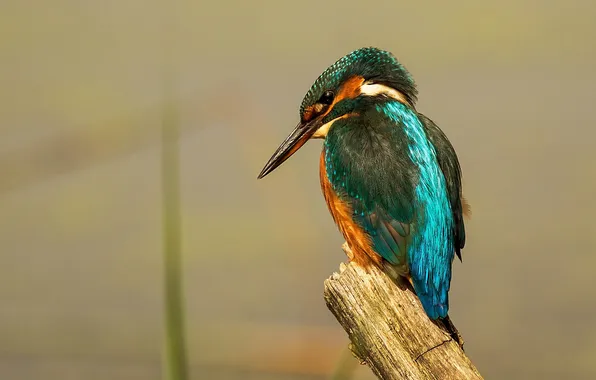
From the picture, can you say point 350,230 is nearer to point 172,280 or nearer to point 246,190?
point 172,280

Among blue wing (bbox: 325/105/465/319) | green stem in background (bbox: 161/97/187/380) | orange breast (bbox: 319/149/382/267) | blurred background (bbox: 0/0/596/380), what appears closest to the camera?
green stem in background (bbox: 161/97/187/380)

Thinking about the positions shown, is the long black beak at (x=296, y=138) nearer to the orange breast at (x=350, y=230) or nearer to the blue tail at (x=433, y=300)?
the orange breast at (x=350, y=230)

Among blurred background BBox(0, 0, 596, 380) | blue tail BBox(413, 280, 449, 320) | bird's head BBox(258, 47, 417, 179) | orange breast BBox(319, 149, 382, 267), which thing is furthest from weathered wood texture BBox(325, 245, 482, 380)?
blurred background BBox(0, 0, 596, 380)

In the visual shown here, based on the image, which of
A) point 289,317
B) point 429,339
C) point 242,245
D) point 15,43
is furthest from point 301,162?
point 429,339

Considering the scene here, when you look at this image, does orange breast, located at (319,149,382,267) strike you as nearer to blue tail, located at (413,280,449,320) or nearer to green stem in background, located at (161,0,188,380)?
blue tail, located at (413,280,449,320)

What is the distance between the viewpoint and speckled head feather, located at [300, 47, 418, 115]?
319cm

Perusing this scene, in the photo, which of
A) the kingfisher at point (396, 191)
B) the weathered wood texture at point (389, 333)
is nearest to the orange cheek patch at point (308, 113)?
the kingfisher at point (396, 191)

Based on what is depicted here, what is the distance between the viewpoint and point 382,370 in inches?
85.4

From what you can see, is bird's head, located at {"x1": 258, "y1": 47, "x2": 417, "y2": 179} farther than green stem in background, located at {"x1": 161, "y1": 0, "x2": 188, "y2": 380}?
Yes

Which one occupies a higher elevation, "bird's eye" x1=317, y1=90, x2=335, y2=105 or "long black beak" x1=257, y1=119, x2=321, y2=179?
"long black beak" x1=257, y1=119, x2=321, y2=179

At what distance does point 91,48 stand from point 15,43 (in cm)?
58

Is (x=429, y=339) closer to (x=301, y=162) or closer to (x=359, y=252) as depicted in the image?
(x=359, y=252)

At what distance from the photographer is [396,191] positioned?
280cm

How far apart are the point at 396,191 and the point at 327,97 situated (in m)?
0.56
